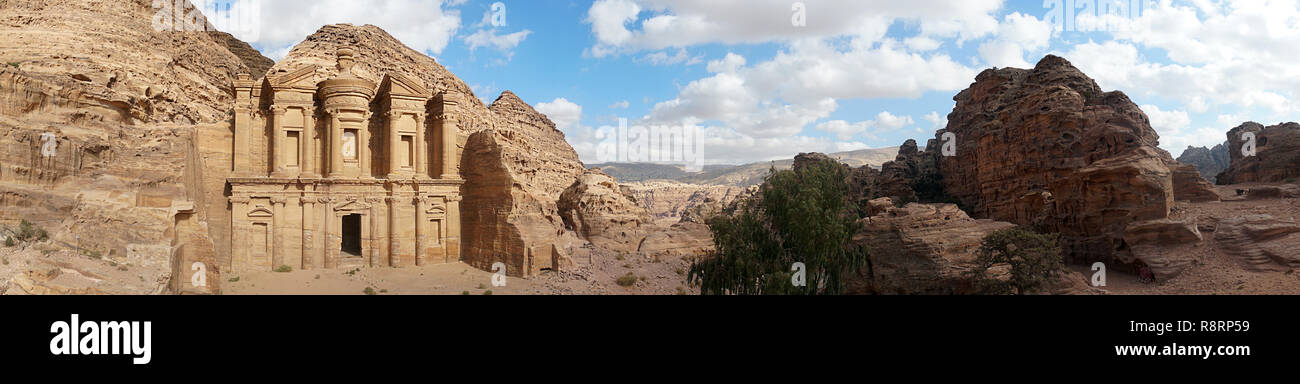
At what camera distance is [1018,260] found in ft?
66.8

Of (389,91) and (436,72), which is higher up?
(436,72)

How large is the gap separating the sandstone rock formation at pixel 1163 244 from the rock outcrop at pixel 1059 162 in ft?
3.24

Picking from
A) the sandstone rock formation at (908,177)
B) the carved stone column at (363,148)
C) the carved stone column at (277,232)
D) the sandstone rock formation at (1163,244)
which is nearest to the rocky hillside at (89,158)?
the carved stone column at (277,232)

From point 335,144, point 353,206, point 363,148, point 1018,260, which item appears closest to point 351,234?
point 353,206

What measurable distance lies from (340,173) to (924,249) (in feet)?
79.6

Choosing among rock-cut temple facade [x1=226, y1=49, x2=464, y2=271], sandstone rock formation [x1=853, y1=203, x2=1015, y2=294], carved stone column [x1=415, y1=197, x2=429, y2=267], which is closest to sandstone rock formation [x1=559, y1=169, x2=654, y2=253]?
rock-cut temple facade [x1=226, y1=49, x2=464, y2=271]

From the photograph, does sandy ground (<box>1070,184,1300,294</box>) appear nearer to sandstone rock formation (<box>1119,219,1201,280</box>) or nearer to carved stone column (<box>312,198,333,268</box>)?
sandstone rock formation (<box>1119,219,1201,280</box>)

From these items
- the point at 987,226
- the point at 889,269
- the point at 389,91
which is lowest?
the point at 889,269

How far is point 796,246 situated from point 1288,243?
54.4 ft

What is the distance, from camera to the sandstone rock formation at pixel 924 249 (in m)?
21.6
